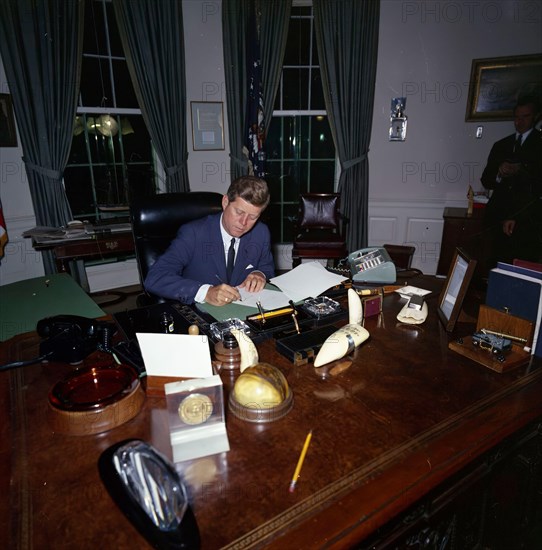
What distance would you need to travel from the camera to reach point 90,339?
4.31 feet

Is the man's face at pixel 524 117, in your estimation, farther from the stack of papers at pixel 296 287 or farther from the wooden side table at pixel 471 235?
the stack of papers at pixel 296 287

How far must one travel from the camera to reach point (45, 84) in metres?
3.69

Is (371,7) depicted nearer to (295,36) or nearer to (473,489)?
(295,36)

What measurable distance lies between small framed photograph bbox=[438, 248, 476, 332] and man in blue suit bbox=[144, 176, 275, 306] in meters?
0.78

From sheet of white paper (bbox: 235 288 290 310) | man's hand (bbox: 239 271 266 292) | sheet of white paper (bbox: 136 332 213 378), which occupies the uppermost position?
sheet of white paper (bbox: 136 332 213 378)

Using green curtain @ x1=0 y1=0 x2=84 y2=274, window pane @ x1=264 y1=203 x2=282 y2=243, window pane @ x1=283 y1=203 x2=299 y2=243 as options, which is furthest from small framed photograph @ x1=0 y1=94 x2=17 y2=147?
window pane @ x1=283 y1=203 x2=299 y2=243

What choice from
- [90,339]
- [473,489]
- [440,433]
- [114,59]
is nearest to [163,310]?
[90,339]

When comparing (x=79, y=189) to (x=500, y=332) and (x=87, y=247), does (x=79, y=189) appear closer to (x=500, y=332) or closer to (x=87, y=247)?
(x=87, y=247)

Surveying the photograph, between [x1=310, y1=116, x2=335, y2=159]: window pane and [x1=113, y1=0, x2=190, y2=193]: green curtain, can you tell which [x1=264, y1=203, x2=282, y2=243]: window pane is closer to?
[x1=310, y1=116, x2=335, y2=159]: window pane

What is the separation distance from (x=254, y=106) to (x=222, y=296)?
3389mm

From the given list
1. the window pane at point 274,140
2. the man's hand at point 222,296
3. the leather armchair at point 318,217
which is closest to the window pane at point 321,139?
the window pane at point 274,140

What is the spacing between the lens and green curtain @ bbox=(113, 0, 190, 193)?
13.0ft

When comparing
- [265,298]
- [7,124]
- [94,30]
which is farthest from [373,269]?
[94,30]

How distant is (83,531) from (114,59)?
14.9 feet
